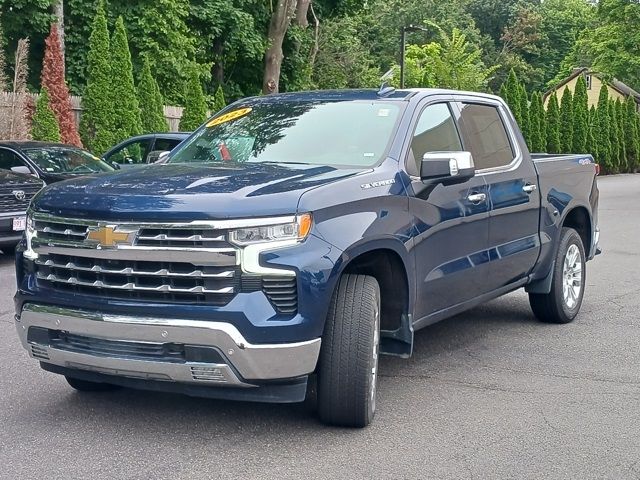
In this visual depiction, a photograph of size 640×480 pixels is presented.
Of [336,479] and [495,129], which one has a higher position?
[495,129]

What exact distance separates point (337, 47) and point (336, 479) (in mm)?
42354

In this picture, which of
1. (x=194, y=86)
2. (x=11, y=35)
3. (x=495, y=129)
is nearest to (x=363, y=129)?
(x=495, y=129)

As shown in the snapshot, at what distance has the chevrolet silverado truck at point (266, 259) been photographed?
14.6 ft

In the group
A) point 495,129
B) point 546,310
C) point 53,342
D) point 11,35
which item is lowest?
point 546,310

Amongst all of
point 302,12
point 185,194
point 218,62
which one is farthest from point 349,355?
point 218,62

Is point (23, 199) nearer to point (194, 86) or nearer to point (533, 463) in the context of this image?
point (533, 463)

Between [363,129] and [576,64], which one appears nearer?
[363,129]

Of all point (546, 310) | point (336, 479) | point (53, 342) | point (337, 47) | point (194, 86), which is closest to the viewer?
point (336, 479)

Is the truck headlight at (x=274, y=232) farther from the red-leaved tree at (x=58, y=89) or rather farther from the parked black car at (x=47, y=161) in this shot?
the red-leaved tree at (x=58, y=89)

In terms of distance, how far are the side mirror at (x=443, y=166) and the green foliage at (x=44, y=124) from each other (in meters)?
16.2

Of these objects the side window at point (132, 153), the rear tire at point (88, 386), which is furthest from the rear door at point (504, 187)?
the side window at point (132, 153)

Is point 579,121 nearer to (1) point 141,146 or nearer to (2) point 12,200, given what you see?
(1) point 141,146

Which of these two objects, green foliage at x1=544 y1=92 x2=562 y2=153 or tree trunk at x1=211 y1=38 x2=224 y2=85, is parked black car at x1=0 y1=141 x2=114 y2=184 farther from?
green foliage at x1=544 y1=92 x2=562 y2=153

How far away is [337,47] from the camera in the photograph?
45.3 meters
